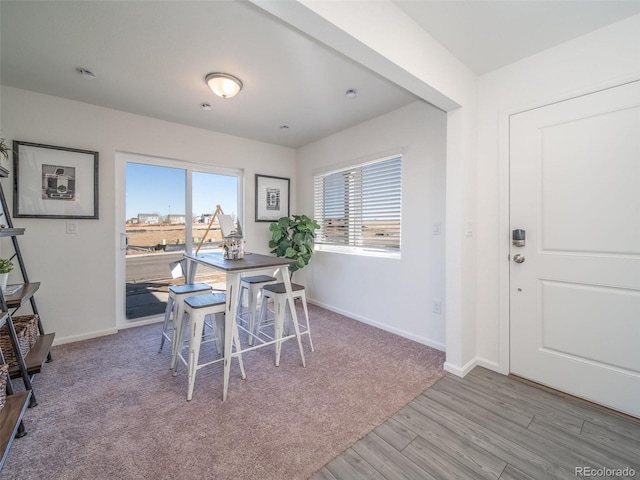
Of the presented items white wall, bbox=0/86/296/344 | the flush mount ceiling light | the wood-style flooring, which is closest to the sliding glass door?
white wall, bbox=0/86/296/344

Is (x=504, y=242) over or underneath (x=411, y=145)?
underneath

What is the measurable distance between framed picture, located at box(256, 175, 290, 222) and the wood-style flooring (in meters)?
3.14

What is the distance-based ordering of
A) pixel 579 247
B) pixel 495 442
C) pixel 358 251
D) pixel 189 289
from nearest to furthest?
pixel 495 442 → pixel 579 247 → pixel 189 289 → pixel 358 251

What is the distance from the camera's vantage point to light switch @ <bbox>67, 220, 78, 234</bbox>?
9.32ft

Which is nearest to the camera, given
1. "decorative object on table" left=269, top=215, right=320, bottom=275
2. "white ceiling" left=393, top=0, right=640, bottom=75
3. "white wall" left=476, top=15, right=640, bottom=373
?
"white ceiling" left=393, top=0, right=640, bottom=75

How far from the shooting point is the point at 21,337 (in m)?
1.99

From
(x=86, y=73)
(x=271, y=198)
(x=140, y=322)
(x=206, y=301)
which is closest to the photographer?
(x=206, y=301)

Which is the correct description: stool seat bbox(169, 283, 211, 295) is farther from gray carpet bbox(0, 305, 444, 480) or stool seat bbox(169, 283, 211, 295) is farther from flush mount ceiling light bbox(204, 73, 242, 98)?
flush mount ceiling light bbox(204, 73, 242, 98)

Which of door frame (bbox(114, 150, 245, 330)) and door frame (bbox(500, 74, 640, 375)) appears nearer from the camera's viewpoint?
door frame (bbox(500, 74, 640, 375))

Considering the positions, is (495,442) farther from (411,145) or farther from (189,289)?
(411,145)

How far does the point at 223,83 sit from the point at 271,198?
210cm

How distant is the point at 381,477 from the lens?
1.34 m

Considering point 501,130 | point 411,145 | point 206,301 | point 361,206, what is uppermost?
point 411,145

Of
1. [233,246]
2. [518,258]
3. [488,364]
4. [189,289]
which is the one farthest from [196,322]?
[518,258]
